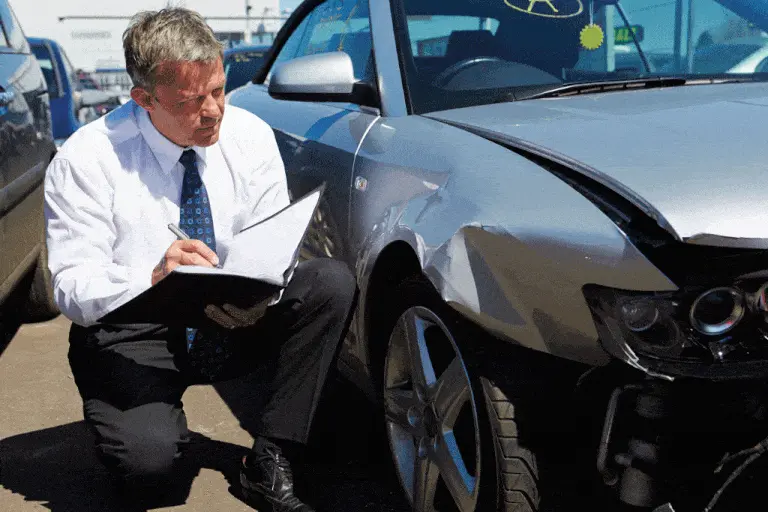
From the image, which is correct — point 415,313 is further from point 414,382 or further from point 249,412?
point 249,412

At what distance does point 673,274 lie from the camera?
1653mm

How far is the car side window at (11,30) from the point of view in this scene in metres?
4.72

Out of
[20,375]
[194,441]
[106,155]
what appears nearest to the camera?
[106,155]

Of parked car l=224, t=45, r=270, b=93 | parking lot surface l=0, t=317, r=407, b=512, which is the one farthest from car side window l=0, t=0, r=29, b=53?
parked car l=224, t=45, r=270, b=93

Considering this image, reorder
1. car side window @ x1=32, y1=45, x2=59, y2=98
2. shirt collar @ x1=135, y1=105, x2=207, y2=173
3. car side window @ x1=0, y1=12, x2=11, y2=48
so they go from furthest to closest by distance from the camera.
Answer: car side window @ x1=32, y1=45, x2=59, y2=98 < car side window @ x1=0, y1=12, x2=11, y2=48 < shirt collar @ x1=135, y1=105, x2=207, y2=173

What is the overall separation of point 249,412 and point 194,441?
0.96ft

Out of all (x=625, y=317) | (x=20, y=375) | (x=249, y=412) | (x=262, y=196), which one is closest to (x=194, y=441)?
(x=249, y=412)

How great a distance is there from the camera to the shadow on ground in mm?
2740

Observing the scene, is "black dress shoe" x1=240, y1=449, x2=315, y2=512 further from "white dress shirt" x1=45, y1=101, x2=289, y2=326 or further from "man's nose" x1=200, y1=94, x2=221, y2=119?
"man's nose" x1=200, y1=94, x2=221, y2=119

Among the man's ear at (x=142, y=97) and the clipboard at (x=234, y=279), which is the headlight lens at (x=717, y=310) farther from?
the man's ear at (x=142, y=97)

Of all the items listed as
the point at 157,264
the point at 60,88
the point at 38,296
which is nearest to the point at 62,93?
the point at 60,88

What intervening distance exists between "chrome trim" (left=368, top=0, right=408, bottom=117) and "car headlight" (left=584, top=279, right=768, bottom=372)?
44.7 inches

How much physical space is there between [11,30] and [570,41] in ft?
9.95

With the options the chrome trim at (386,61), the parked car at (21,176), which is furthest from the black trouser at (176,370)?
the parked car at (21,176)
